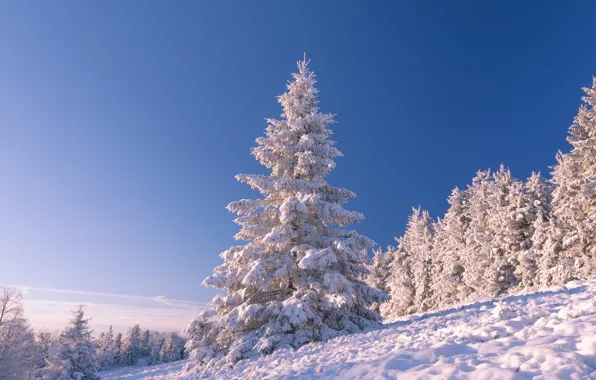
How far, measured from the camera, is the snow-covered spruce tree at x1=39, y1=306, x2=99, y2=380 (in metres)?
27.7

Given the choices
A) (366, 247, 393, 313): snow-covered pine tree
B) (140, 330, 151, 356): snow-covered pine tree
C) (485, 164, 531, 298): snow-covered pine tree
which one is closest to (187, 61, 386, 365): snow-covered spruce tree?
(485, 164, 531, 298): snow-covered pine tree

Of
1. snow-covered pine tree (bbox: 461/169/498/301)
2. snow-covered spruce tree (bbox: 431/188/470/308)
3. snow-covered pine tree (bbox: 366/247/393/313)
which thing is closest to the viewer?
snow-covered pine tree (bbox: 461/169/498/301)

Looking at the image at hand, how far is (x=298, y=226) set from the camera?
48.5ft

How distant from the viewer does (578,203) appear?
20.6 meters

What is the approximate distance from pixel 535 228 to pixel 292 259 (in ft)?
71.3

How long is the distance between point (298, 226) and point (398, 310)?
31185 mm

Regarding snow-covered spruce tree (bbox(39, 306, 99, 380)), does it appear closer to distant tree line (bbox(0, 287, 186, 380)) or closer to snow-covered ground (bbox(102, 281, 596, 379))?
distant tree line (bbox(0, 287, 186, 380))

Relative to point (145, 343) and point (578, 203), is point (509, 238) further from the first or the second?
point (145, 343)

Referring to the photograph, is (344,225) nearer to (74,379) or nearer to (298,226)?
(298,226)

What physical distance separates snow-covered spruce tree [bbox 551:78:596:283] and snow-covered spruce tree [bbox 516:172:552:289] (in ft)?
4.61

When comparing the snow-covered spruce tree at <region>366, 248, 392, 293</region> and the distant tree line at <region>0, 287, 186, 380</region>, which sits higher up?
the snow-covered spruce tree at <region>366, 248, 392, 293</region>

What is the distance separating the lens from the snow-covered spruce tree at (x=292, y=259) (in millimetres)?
12305

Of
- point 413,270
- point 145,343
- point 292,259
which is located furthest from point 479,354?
point 145,343

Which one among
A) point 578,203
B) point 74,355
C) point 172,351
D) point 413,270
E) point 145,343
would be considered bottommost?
point 145,343
